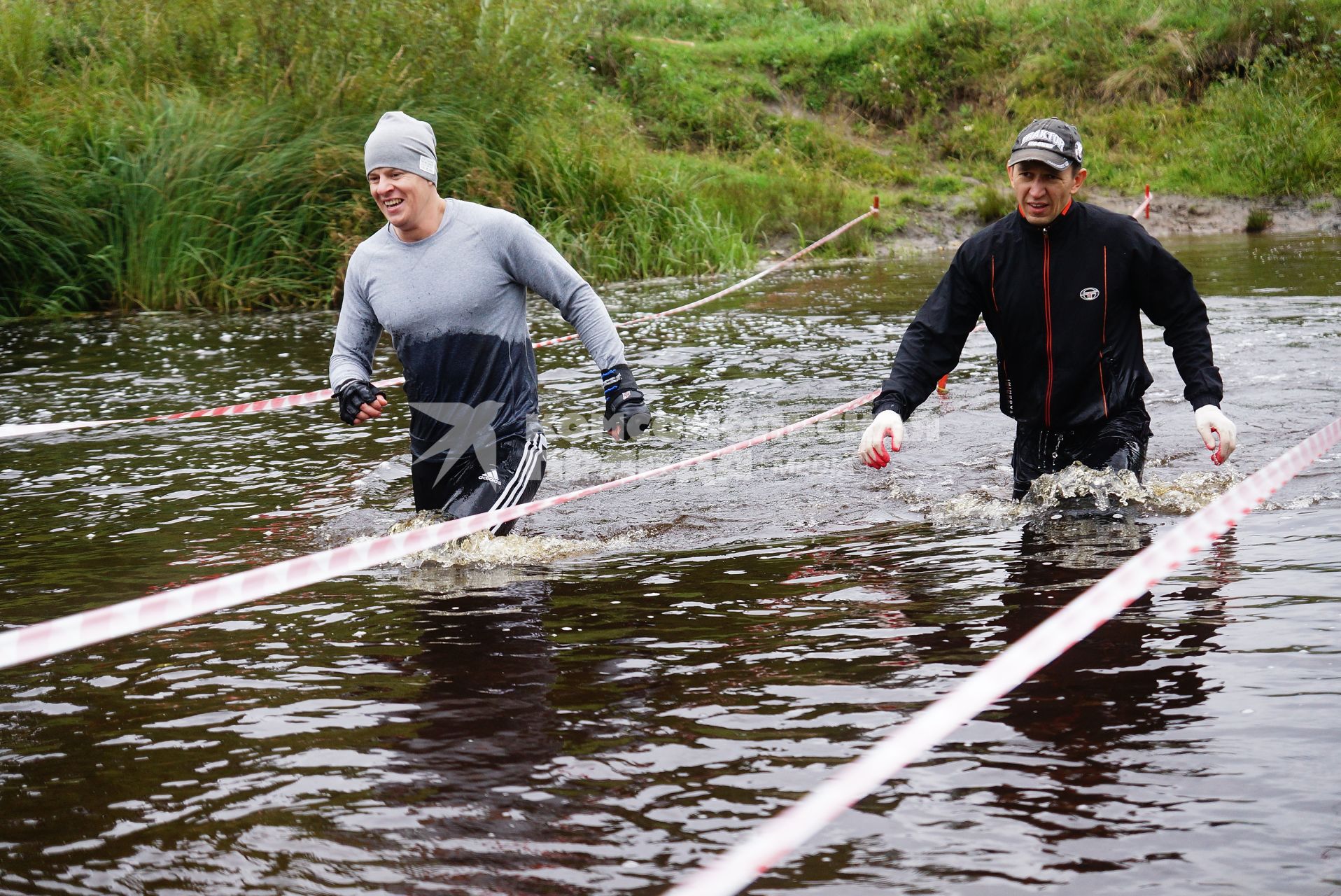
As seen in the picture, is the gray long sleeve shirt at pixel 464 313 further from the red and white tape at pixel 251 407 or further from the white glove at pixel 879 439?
the white glove at pixel 879 439

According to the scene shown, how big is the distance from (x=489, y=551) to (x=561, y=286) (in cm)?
110

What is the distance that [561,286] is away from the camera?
5.32 meters

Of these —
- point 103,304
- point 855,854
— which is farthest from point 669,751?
point 103,304

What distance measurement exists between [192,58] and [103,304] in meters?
3.17

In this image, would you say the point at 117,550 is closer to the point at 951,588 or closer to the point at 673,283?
the point at 951,588

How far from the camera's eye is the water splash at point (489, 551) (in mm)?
5508

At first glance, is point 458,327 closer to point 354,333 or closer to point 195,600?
point 354,333

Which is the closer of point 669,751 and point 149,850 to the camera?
point 149,850

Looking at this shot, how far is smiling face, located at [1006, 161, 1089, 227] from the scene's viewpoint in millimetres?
5059

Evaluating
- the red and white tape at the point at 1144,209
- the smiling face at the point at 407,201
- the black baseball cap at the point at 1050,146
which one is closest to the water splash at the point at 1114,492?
the black baseball cap at the point at 1050,146

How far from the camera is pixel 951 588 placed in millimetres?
4773

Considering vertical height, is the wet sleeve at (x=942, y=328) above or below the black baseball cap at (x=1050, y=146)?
below

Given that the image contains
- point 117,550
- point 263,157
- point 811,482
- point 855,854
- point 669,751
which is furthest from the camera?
point 263,157

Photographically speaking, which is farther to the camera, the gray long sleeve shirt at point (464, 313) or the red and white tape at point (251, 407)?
the red and white tape at point (251, 407)
